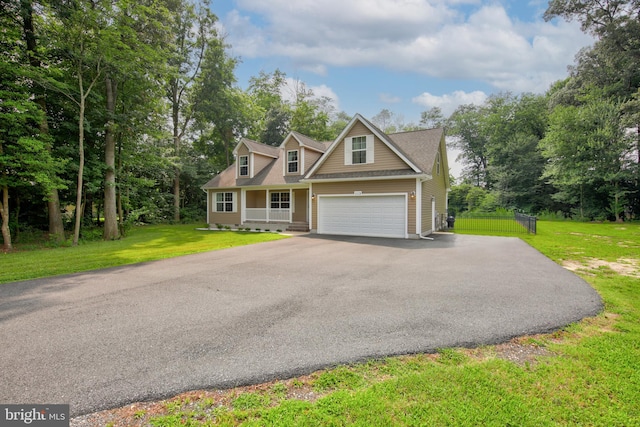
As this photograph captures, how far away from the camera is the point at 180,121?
26094 millimetres

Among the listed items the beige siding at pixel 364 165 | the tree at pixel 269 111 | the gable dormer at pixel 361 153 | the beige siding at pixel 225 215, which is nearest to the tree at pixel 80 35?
the beige siding at pixel 225 215

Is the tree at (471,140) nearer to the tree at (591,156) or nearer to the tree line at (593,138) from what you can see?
the tree line at (593,138)

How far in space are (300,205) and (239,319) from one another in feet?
47.6

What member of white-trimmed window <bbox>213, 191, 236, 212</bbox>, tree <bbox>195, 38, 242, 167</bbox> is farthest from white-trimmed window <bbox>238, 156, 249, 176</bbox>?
tree <bbox>195, 38, 242, 167</bbox>

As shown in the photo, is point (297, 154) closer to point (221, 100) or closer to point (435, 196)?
point (435, 196)

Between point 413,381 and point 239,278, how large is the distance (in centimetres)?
474

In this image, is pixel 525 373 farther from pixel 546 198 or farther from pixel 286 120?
pixel 546 198

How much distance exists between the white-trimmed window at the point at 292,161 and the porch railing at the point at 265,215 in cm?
266

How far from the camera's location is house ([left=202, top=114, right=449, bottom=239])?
13.8 meters

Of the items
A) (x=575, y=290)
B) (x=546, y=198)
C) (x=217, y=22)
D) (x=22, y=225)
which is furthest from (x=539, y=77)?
(x=22, y=225)

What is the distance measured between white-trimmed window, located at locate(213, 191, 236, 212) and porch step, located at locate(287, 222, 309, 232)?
16.8 ft

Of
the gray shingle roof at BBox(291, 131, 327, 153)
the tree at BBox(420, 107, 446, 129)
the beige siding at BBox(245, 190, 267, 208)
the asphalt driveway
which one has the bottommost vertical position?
the asphalt driveway

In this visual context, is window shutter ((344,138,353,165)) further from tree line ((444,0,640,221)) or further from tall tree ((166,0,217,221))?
tree line ((444,0,640,221))

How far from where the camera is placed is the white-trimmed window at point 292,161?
18359mm
